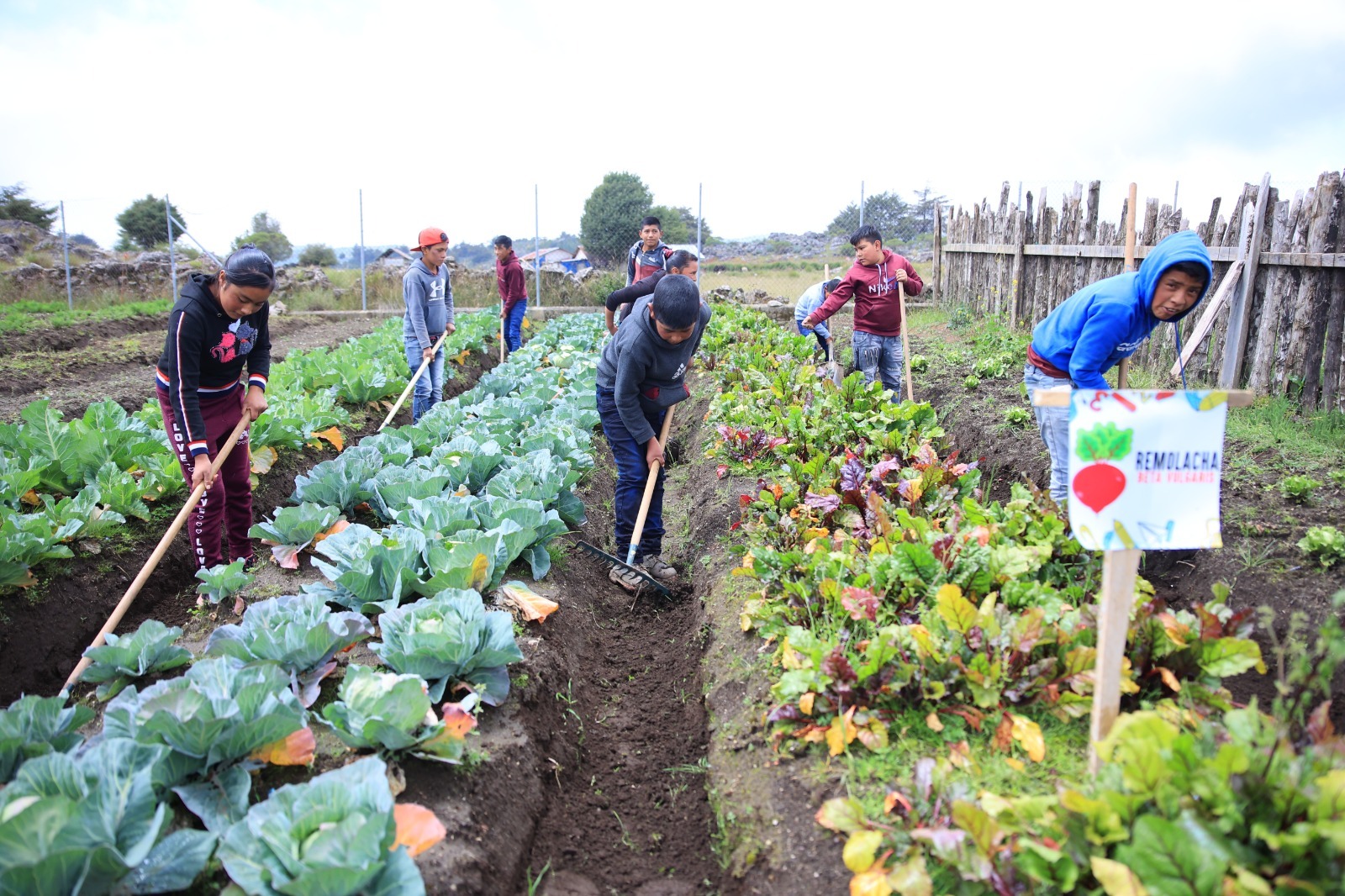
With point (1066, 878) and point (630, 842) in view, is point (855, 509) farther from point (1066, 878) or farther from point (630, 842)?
point (1066, 878)

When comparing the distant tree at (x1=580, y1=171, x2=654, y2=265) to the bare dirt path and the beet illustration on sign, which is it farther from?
the beet illustration on sign

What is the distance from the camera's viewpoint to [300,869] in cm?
196

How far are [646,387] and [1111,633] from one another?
3.12m

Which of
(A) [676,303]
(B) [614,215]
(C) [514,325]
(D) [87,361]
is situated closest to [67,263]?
(D) [87,361]

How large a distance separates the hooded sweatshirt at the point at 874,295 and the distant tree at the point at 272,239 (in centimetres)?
2382

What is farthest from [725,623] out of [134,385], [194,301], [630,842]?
[134,385]

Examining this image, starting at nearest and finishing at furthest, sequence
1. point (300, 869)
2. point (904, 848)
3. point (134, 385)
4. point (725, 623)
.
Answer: point (300, 869), point (904, 848), point (725, 623), point (134, 385)

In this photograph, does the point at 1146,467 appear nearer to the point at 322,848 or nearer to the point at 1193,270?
the point at 1193,270

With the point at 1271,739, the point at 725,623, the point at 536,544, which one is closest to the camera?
the point at 1271,739

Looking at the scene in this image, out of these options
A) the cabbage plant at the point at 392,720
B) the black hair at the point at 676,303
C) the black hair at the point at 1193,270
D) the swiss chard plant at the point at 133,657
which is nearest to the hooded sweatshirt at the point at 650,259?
the black hair at the point at 676,303

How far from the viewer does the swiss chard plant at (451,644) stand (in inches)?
116

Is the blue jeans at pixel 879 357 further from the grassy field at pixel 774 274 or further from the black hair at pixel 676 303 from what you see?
the grassy field at pixel 774 274

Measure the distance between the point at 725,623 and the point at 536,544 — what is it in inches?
48.2

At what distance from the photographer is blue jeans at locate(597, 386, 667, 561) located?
498cm
